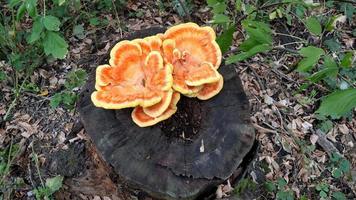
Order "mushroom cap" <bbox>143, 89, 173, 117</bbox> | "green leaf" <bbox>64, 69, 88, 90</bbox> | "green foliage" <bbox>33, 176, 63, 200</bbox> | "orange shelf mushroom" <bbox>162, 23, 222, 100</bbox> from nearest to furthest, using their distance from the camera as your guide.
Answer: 1. "mushroom cap" <bbox>143, 89, 173, 117</bbox>
2. "orange shelf mushroom" <bbox>162, 23, 222, 100</bbox>
3. "green foliage" <bbox>33, 176, 63, 200</bbox>
4. "green leaf" <bbox>64, 69, 88, 90</bbox>

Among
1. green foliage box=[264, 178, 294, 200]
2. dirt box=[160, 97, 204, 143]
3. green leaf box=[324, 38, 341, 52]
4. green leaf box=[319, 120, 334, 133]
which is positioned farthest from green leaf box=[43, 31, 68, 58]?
green leaf box=[324, 38, 341, 52]

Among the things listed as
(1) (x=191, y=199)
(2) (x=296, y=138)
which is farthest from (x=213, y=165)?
(2) (x=296, y=138)

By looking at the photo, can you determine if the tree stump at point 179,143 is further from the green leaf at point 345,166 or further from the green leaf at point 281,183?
the green leaf at point 345,166

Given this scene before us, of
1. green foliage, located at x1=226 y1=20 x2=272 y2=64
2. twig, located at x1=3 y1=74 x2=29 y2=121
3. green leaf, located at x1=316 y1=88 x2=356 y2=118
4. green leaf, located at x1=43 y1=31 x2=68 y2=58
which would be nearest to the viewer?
green leaf, located at x1=316 y1=88 x2=356 y2=118

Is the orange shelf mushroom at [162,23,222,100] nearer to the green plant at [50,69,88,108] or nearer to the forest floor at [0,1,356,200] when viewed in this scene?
the forest floor at [0,1,356,200]

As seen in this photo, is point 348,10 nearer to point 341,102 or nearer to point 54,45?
point 341,102

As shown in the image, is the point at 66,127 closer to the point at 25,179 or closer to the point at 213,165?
the point at 25,179
